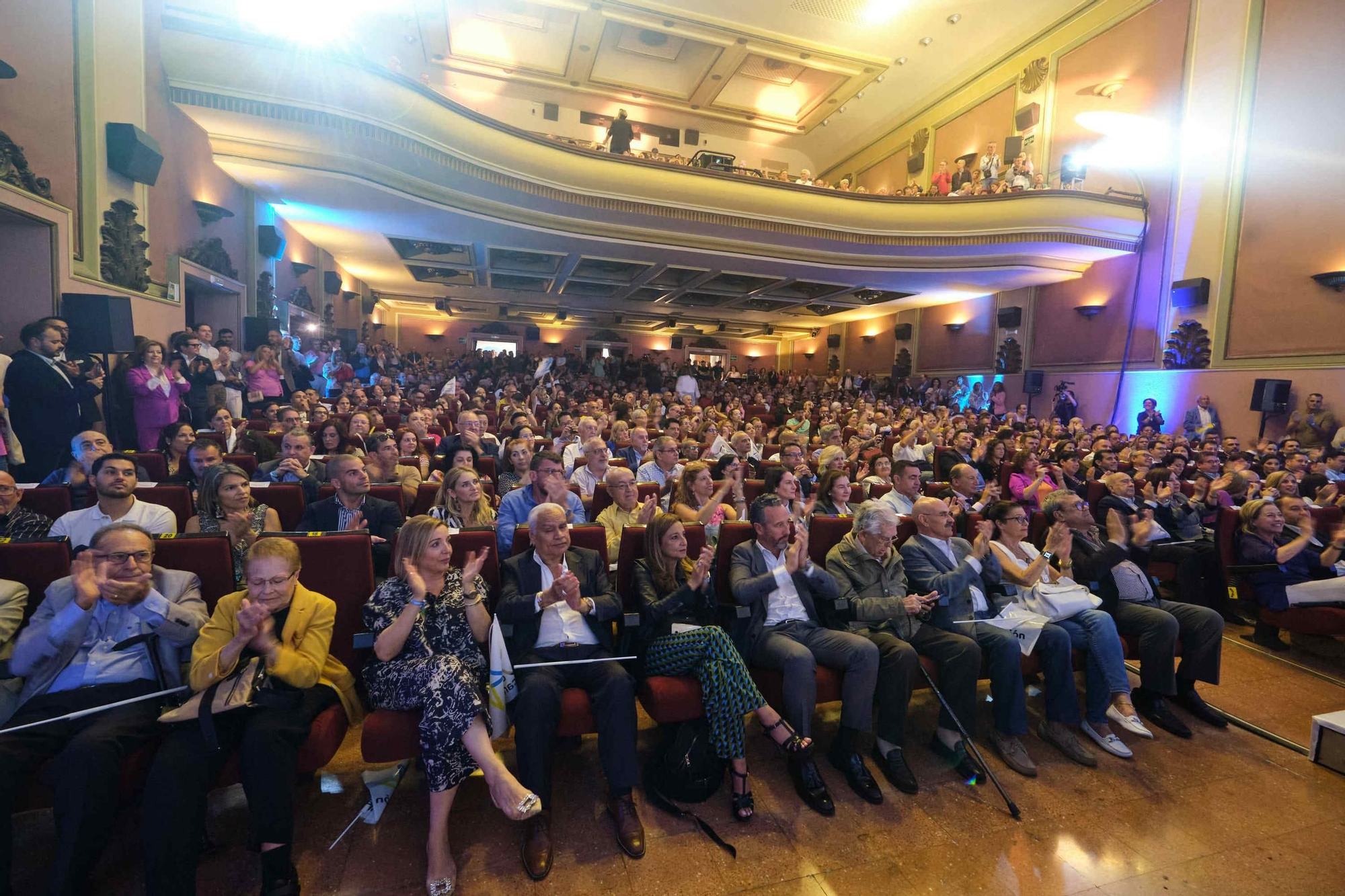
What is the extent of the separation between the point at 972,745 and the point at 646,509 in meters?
1.45

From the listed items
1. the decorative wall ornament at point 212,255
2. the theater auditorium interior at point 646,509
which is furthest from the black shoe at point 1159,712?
the decorative wall ornament at point 212,255

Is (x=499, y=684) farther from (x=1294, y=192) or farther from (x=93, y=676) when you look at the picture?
(x=1294, y=192)

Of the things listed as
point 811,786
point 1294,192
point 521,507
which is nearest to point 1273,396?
point 1294,192

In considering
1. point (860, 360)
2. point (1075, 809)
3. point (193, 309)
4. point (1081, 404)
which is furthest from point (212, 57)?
point (860, 360)

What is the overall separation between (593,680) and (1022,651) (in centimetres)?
152

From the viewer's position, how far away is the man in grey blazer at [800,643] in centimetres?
181

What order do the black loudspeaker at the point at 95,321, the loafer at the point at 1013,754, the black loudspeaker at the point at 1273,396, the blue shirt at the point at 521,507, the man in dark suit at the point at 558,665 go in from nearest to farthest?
the man in dark suit at the point at 558,665
the loafer at the point at 1013,754
the blue shirt at the point at 521,507
the black loudspeaker at the point at 95,321
the black loudspeaker at the point at 1273,396

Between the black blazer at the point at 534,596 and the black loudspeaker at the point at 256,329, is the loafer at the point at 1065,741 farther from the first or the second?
the black loudspeaker at the point at 256,329

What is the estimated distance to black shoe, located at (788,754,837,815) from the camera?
1.70 m

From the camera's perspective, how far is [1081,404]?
9352 millimetres

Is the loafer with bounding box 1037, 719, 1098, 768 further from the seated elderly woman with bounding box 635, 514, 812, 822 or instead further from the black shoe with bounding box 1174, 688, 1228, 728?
the seated elderly woman with bounding box 635, 514, 812, 822

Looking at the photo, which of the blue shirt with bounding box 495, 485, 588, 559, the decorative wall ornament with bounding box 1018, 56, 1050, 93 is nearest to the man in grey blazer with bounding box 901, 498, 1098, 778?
the blue shirt with bounding box 495, 485, 588, 559

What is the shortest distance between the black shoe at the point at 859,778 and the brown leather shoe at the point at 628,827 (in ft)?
2.20

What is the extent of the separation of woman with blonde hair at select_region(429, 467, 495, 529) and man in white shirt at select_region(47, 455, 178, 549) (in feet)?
3.11
